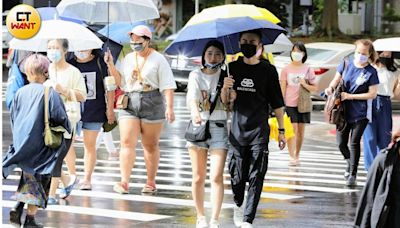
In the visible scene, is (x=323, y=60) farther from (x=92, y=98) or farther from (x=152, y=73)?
(x=152, y=73)

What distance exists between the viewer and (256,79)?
31.8 feet

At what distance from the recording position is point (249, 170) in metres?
9.80

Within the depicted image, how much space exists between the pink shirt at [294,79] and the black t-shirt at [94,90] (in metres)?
4.16

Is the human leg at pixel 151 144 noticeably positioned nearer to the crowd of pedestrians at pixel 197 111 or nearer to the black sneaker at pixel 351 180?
→ the crowd of pedestrians at pixel 197 111

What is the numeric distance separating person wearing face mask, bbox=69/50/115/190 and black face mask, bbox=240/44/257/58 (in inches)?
112

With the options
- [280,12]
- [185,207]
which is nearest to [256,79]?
[185,207]

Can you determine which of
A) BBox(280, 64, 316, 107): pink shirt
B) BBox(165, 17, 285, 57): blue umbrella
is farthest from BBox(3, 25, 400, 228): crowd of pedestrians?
BBox(280, 64, 316, 107): pink shirt

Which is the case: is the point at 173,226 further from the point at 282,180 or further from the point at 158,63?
the point at 282,180

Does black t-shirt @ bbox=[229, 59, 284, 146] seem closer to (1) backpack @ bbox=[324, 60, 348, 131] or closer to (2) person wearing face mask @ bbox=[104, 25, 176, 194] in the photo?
(2) person wearing face mask @ bbox=[104, 25, 176, 194]

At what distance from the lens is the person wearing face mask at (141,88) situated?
11.8 metres

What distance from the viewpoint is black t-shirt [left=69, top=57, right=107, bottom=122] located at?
12172mm

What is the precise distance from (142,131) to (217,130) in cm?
227

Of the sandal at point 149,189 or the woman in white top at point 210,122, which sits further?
the sandal at point 149,189

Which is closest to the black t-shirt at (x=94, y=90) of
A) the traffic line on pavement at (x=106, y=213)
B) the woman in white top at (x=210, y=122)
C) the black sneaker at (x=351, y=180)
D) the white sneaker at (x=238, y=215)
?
the traffic line on pavement at (x=106, y=213)
